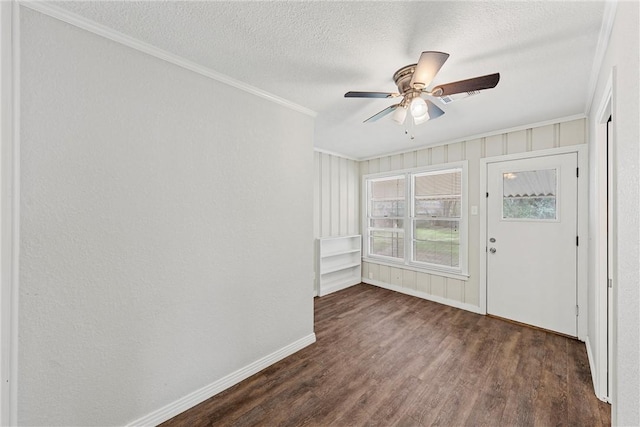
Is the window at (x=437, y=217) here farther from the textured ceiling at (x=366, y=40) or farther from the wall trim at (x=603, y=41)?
the wall trim at (x=603, y=41)

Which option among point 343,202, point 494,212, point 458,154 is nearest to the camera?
point 494,212

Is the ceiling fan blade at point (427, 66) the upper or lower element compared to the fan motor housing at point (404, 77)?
lower

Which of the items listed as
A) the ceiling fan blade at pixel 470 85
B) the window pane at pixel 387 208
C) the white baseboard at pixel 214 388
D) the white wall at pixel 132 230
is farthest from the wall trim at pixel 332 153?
the white baseboard at pixel 214 388

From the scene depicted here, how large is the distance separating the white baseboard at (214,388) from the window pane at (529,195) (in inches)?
118

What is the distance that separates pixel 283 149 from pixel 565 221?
126 inches

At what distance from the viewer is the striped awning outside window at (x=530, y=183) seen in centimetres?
292

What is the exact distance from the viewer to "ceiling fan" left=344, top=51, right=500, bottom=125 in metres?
1.44

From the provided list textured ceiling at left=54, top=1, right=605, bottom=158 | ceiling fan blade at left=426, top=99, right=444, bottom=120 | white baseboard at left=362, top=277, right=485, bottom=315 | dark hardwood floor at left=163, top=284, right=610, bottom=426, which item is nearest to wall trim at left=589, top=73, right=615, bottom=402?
dark hardwood floor at left=163, top=284, right=610, bottom=426

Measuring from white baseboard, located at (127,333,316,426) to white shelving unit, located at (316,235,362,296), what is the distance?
1.66m

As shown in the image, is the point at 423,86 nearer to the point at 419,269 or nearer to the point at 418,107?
the point at 418,107

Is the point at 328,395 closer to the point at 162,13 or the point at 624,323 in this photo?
the point at 624,323

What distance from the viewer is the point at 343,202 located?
4.71 meters

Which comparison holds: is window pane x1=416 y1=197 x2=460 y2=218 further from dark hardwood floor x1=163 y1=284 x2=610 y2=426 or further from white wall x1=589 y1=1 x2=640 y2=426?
white wall x1=589 y1=1 x2=640 y2=426

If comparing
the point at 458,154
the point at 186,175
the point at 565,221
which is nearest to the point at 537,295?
the point at 565,221
